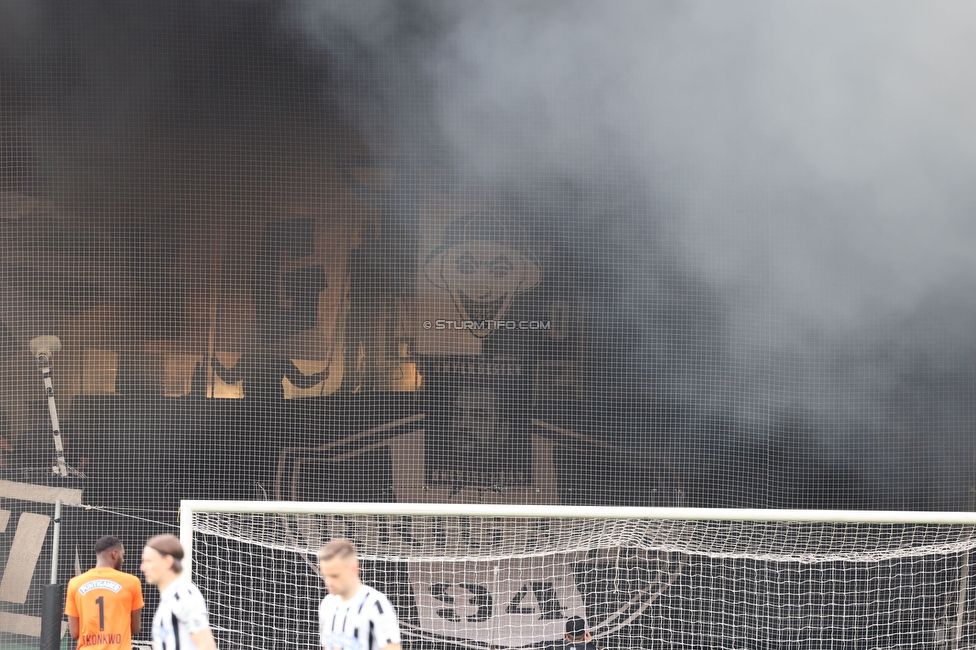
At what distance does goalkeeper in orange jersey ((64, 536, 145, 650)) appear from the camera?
262 centimetres

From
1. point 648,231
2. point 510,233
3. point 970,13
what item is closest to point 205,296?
point 510,233

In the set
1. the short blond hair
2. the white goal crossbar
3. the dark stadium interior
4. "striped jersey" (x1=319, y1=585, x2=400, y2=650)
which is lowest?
"striped jersey" (x1=319, y1=585, x2=400, y2=650)

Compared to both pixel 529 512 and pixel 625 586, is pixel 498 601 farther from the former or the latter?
pixel 529 512

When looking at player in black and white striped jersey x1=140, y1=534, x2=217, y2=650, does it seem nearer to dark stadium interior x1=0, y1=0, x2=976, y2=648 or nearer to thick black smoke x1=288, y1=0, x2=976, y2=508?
dark stadium interior x1=0, y1=0, x2=976, y2=648

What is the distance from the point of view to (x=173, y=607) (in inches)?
83.5

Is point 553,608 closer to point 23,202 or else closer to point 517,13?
point 517,13

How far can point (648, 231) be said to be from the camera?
16.8 ft

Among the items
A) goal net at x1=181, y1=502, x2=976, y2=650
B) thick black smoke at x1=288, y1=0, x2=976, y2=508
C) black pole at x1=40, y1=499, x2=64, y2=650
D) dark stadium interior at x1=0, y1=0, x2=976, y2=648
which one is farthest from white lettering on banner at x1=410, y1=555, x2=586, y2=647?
black pole at x1=40, y1=499, x2=64, y2=650

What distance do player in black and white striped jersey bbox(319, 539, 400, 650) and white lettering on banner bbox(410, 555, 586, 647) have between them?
296 cm

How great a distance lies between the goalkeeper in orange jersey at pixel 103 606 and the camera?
2621 mm

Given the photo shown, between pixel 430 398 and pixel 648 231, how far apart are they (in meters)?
1.69

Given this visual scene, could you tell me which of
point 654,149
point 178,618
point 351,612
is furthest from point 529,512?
point 654,149

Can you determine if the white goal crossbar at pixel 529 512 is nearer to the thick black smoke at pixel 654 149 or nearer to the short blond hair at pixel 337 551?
the short blond hair at pixel 337 551

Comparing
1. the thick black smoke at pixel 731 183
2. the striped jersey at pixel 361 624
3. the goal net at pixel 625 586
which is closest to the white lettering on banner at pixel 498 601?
the goal net at pixel 625 586
